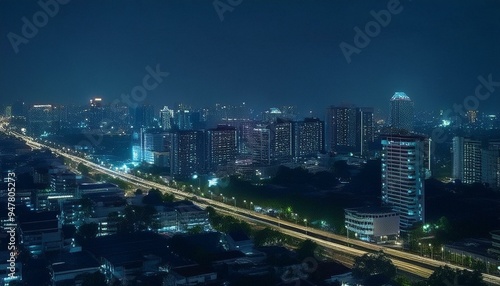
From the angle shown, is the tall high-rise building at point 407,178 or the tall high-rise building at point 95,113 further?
→ the tall high-rise building at point 95,113

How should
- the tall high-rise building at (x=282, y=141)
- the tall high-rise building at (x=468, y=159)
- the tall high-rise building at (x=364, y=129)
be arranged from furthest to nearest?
the tall high-rise building at (x=364, y=129), the tall high-rise building at (x=282, y=141), the tall high-rise building at (x=468, y=159)

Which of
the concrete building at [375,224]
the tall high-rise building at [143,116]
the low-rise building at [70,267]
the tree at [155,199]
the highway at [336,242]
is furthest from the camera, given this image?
the tall high-rise building at [143,116]

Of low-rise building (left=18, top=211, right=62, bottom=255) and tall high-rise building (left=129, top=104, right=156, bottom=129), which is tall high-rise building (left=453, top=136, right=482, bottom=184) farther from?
tall high-rise building (left=129, top=104, right=156, bottom=129)

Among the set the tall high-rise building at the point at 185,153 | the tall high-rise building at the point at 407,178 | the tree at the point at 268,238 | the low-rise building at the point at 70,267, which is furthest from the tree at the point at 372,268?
the tall high-rise building at the point at 185,153

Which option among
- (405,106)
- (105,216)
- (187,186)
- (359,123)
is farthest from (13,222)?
(405,106)

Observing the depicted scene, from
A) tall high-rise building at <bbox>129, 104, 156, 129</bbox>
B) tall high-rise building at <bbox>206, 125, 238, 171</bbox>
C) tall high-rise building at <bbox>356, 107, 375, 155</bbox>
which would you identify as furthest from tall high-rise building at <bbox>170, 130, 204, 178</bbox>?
tall high-rise building at <bbox>129, 104, 156, 129</bbox>

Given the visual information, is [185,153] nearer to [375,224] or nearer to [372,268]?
[375,224]

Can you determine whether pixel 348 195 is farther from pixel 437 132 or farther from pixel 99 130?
pixel 99 130

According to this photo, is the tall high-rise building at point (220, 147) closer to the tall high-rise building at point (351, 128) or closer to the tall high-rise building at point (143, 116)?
the tall high-rise building at point (351, 128)
